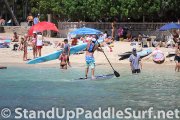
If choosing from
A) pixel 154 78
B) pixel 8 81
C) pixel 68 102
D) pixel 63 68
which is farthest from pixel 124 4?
pixel 68 102

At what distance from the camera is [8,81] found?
1886 cm

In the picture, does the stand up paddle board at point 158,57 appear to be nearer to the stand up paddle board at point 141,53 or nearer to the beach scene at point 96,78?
the beach scene at point 96,78

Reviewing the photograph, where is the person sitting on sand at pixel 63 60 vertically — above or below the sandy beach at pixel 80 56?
above

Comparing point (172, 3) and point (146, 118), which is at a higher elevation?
point (172, 3)

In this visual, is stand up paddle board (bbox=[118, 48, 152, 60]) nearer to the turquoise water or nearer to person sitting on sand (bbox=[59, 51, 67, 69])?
the turquoise water

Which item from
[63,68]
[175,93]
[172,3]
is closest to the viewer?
[175,93]

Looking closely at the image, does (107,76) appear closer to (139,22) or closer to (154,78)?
(154,78)

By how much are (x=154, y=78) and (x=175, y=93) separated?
453 cm

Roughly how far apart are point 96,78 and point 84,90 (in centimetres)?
299

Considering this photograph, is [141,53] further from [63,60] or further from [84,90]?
[84,90]

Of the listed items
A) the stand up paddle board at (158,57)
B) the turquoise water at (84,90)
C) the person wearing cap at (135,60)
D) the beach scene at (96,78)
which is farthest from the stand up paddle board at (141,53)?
the person wearing cap at (135,60)

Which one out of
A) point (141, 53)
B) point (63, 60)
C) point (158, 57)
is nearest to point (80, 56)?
point (141, 53)

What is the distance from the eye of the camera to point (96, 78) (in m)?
19.3

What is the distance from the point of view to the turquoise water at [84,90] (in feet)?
44.5
